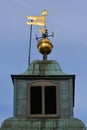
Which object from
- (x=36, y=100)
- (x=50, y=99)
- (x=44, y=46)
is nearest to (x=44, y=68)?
(x=44, y=46)

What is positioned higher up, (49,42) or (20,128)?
(49,42)

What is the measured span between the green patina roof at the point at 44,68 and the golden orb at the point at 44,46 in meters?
0.65

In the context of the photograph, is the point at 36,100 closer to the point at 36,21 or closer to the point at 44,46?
the point at 44,46

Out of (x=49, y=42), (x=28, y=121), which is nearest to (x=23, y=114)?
(x=28, y=121)

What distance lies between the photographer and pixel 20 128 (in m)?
68.0

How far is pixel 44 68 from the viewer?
70.9 m

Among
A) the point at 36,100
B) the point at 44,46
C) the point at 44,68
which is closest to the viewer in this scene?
the point at 36,100

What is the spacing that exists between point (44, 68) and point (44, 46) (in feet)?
4.80

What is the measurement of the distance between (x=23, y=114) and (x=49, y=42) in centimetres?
Result: 521

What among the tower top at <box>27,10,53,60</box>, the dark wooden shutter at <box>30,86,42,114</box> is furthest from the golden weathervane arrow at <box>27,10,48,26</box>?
the dark wooden shutter at <box>30,86,42,114</box>

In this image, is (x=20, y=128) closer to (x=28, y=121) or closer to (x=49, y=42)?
(x=28, y=121)

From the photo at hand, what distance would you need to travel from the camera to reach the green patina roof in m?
70.6

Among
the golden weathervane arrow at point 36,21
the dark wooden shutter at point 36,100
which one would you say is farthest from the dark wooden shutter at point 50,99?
the golden weathervane arrow at point 36,21

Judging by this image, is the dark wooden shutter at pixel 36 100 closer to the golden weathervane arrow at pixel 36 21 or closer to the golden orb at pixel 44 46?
the golden orb at pixel 44 46
